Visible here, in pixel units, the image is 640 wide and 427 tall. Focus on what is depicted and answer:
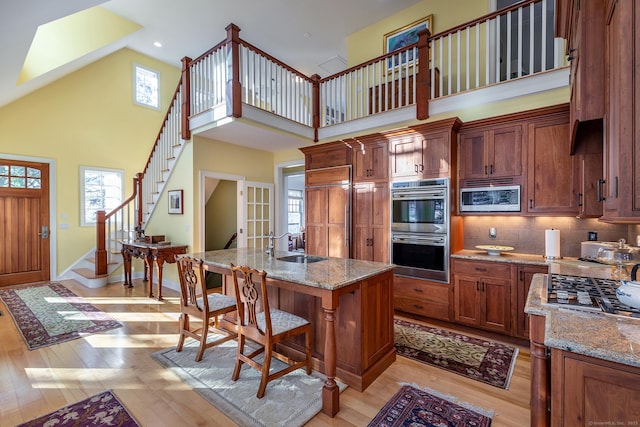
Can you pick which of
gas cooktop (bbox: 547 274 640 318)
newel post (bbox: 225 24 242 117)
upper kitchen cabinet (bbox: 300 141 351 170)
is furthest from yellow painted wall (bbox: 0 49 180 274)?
gas cooktop (bbox: 547 274 640 318)

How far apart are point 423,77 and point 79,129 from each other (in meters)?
6.97

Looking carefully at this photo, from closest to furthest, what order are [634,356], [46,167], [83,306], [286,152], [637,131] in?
[634,356] → [637,131] → [83,306] → [46,167] → [286,152]

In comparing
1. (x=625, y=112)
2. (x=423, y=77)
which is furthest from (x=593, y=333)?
(x=423, y=77)

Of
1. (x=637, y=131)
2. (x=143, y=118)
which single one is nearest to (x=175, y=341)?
(x=637, y=131)

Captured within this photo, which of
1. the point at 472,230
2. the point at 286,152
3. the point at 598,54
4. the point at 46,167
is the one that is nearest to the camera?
the point at 598,54

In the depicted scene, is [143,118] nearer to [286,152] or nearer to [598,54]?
[286,152]

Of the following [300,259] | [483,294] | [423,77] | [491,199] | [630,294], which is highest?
[423,77]

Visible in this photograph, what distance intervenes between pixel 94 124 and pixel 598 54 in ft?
26.7

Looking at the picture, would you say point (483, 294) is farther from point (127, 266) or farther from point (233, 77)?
point (127, 266)

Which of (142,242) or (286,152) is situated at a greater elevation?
(286,152)

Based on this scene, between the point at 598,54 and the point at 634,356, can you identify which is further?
the point at 598,54

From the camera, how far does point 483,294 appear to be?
3.20m

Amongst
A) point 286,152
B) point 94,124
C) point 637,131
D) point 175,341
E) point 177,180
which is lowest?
point 175,341

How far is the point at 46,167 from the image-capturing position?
570 centimetres
